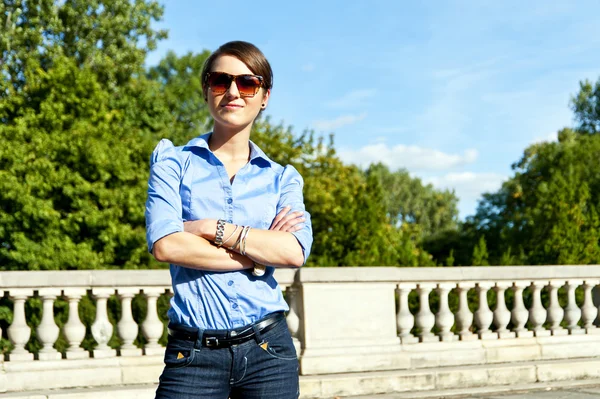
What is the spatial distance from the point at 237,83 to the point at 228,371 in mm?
846

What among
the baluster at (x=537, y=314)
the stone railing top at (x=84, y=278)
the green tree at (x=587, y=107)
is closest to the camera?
the stone railing top at (x=84, y=278)

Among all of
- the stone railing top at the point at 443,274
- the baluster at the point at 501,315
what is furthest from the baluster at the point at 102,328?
the baluster at the point at 501,315

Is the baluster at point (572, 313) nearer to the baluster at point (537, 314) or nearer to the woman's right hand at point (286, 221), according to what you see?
the baluster at point (537, 314)

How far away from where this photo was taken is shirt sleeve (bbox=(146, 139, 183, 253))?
2.41 m

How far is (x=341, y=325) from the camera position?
27.1 ft

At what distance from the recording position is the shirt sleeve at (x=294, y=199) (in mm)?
2574

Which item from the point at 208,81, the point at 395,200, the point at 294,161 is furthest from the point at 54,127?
the point at 395,200

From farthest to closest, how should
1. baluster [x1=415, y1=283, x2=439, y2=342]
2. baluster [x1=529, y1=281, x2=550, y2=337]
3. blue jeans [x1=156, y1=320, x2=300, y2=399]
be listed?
1. baluster [x1=529, y1=281, x2=550, y2=337]
2. baluster [x1=415, y1=283, x2=439, y2=342]
3. blue jeans [x1=156, y1=320, x2=300, y2=399]

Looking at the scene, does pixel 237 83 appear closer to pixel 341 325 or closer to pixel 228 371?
pixel 228 371

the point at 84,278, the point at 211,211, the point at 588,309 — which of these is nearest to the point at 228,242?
the point at 211,211

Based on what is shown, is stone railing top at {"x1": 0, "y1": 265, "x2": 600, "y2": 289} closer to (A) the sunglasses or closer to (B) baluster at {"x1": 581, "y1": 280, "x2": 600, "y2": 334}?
(B) baluster at {"x1": 581, "y1": 280, "x2": 600, "y2": 334}

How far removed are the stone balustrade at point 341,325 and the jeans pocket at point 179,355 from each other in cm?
550

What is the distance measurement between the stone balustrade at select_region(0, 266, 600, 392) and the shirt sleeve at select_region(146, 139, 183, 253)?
545 centimetres

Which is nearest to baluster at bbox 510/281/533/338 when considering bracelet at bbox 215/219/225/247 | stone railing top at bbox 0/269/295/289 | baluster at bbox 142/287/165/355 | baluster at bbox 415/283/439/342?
baluster at bbox 415/283/439/342
